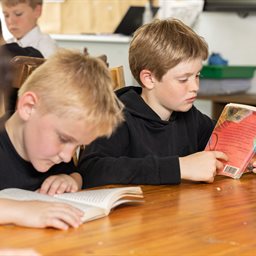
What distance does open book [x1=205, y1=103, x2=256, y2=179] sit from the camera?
179cm

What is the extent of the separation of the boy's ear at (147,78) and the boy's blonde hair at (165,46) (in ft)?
0.05

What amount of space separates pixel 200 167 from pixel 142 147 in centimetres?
25

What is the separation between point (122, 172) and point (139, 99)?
359mm

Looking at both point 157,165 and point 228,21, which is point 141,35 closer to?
point 157,165

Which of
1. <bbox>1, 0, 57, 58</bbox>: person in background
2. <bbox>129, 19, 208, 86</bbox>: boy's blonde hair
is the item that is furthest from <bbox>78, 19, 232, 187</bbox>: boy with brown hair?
<bbox>1, 0, 57, 58</bbox>: person in background

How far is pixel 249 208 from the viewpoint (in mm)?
1458

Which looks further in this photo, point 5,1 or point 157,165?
point 5,1

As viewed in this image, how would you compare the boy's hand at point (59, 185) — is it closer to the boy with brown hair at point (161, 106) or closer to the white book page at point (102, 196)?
the white book page at point (102, 196)

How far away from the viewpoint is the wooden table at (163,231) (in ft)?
3.63

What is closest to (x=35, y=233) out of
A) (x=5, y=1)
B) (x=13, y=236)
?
(x=13, y=236)

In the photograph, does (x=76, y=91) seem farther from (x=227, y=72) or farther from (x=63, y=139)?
(x=227, y=72)

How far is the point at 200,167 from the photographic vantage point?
5.55 feet

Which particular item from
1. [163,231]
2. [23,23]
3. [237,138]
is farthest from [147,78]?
[23,23]

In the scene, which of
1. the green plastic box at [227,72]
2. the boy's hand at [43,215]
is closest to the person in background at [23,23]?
the green plastic box at [227,72]
